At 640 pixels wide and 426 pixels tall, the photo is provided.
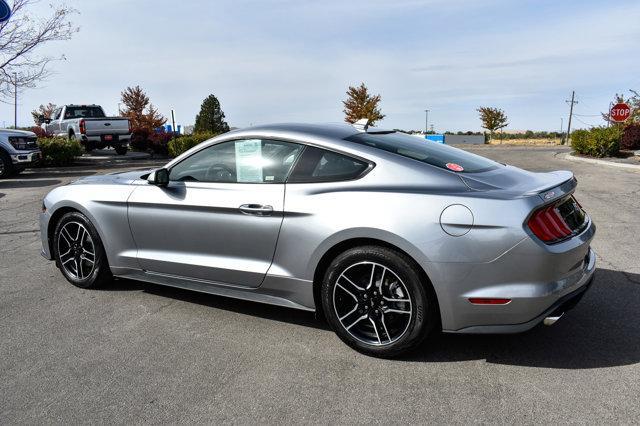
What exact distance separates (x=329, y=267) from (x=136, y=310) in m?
1.86

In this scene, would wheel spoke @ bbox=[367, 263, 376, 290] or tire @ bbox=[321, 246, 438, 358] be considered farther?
wheel spoke @ bbox=[367, 263, 376, 290]

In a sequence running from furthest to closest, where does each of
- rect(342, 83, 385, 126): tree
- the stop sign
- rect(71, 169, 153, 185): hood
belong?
rect(342, 83, 385, 126): tree < the stop sign < rect(71, 169, 153, 185): hood

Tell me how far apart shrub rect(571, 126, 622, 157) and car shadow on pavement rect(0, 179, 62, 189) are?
762 inches

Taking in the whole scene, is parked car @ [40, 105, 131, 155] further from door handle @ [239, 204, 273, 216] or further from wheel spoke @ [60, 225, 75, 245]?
door handle @ [239, 204, 273, 216]

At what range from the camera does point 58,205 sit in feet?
16.1

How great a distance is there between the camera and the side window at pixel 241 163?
382 centimetres

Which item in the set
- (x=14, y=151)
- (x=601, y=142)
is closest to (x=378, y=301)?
(x=14, y=151)

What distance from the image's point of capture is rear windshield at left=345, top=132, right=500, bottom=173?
3.62m

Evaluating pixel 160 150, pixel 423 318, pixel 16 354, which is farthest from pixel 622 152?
pixel 16 354

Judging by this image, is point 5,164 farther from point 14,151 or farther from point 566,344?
point 566,344

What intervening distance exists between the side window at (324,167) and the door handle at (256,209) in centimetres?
26

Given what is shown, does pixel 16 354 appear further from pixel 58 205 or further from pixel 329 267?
pixel 329 267

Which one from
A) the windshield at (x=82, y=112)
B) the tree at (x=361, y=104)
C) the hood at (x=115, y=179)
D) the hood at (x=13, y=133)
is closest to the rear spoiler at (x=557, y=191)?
the hood at (x=115, y=179)

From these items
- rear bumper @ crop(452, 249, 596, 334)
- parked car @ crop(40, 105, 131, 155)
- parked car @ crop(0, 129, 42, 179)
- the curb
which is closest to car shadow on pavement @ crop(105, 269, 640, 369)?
rear bumper @ crop(452, 249, 596, 334)
